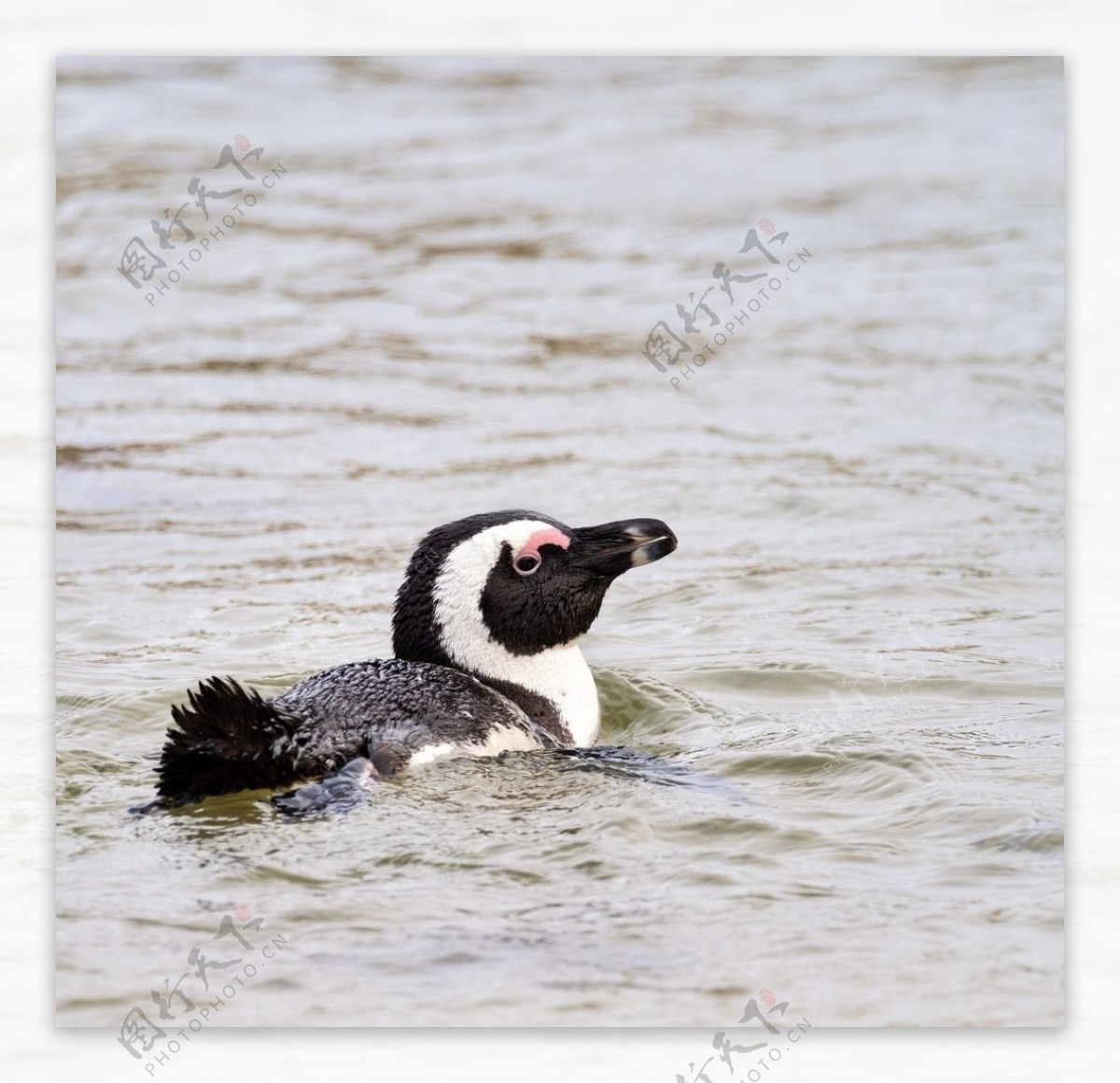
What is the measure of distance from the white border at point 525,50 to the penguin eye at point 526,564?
168 centimetres

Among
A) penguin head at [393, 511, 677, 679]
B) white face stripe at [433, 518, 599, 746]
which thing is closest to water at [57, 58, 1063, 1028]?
white face stripe at [433, 518, 599, 746]

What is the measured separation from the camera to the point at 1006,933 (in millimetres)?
5402

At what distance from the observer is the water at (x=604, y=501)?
17.7ft

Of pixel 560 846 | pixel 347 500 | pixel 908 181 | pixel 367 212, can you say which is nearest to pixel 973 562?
pixel 347 500

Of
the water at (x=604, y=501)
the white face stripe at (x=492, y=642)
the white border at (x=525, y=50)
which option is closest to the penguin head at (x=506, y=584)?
the white face stripe at (x=492, y=642)

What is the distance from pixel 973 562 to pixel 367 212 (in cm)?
555

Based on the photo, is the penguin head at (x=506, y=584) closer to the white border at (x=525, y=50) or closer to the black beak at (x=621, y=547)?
the black beak at (x=621, y=547)

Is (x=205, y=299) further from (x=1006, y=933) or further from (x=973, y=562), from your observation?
(x=1006, y=933)

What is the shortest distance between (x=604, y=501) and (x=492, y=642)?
11.0 ft

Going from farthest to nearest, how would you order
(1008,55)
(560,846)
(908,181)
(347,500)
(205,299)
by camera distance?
(908,181) < (205,299) < (347,500) < (1008,55) < (560,846)

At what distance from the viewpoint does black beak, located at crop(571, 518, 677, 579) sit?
7070 millimetres

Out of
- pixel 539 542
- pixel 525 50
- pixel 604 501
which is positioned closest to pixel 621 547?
pixel 539 542

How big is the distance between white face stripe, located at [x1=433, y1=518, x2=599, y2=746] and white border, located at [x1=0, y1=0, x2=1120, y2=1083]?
1.56 metres
